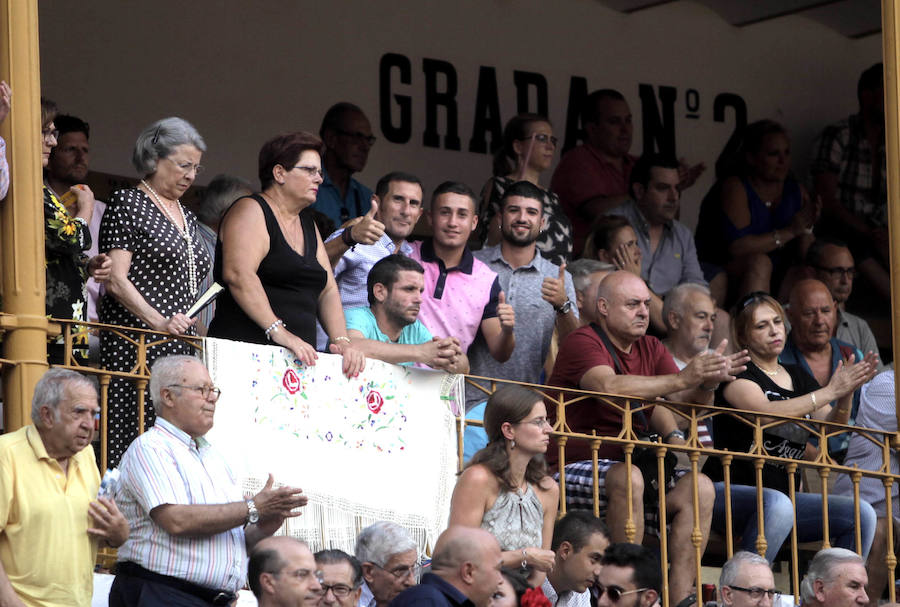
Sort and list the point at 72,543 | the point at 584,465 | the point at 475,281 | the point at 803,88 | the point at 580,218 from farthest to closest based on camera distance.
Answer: the point at 803,88
the point at 580,218
the point at 475,281
the point at 584,465
the point at 72,543

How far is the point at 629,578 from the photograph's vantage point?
720 centimetres

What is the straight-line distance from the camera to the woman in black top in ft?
24.6

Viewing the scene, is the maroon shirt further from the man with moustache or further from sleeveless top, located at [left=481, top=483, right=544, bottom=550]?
sleeveless top, located at [left=481, top=483, right=544, bottom=550]

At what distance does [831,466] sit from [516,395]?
204 centimetres

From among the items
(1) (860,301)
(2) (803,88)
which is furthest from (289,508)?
(2) (803,88)

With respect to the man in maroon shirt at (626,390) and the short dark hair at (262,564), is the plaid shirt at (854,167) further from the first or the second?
the short dark hair at (262,564)

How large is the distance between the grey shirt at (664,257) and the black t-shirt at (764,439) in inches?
88.9

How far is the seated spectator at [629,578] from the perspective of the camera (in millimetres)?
7188

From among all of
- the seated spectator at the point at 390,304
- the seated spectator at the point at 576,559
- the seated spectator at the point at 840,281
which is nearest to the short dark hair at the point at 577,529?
the seated spectator at the point at 576,559

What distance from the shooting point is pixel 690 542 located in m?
8.35

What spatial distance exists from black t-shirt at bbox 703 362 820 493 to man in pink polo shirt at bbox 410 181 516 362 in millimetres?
1039

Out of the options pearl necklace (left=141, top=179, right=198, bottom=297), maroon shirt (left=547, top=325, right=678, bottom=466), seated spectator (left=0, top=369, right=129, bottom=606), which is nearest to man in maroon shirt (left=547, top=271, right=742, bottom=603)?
maroon shirt (left=547, top=325, right=678, bottom=466)

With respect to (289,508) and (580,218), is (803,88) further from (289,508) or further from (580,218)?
(289,508)

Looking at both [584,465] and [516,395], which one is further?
[584,465]
